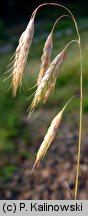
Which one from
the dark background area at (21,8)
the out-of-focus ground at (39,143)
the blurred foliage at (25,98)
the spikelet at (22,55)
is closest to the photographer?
the spikelet at (22,55)

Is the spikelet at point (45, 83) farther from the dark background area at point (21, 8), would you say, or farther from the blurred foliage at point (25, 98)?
the dark background area at point (21, 8)

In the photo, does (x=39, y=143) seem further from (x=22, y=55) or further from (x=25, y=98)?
(x=22, y=55)

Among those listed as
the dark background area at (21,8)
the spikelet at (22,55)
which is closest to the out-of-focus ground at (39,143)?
the spikelet at (22,55)

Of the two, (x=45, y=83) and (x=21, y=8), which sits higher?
(x=21, y=8)

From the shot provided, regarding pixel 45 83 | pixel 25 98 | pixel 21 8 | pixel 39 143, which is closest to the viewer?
pixel 45 83

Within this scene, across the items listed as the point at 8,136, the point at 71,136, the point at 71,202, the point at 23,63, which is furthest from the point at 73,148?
the point at 23,63

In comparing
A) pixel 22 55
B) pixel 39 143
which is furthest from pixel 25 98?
pixel 22 55

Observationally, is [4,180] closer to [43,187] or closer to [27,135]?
[43,187]

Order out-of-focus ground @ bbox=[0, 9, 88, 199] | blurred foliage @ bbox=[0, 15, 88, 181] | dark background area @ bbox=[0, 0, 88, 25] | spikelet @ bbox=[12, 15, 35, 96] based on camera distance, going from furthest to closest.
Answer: dark background area @ bbox=[0, 0, 88, 25], blurred foliage @ bbox=[0, 15, 88, 181], out-of-focus ground @ bbox=[0, 9, 88, 199], spikelet @ bbox=[12, 15, 35, 96]

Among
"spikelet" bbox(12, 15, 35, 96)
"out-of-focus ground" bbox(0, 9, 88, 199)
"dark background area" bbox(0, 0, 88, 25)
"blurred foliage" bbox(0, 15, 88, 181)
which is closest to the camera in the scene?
"spikelet" bbox(12, 15, 35, 96)

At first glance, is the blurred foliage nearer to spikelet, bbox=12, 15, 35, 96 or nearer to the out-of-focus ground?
the out-of-focus ground

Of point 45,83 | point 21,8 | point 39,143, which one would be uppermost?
point 21,8

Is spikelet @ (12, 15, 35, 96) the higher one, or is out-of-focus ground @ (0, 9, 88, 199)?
out-of-focus ground @ (0, 9, 88, 199)

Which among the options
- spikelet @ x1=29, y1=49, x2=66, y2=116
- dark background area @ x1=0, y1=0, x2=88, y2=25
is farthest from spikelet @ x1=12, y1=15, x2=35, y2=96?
dark background area @ x1=0, y1=0, x2=88, y2=25
